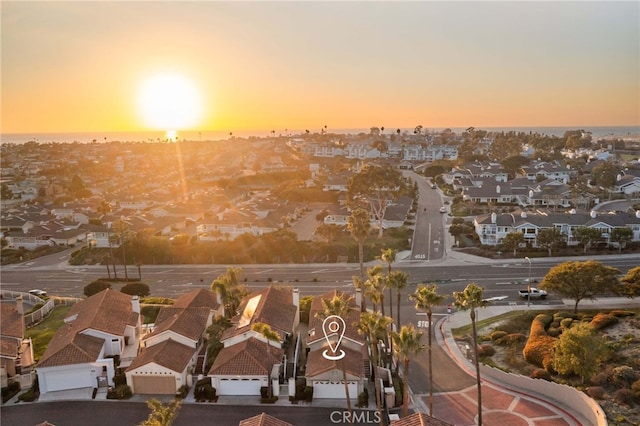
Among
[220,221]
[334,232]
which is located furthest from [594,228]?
[220,221]

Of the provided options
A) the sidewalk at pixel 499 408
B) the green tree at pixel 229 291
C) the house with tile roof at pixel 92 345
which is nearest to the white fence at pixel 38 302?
the house with tile roof at pixel 92 345

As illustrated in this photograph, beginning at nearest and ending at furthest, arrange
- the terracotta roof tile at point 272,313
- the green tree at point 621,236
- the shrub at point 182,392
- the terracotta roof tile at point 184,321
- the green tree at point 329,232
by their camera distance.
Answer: the shrub at point 182,392 < the terracotta roof tile at point 184,321 < the terracotta roof tile at point 272,313 < the green tree at point 621,236 < the green tree at point 329,232

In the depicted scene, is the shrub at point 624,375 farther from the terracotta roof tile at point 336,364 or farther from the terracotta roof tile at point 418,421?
the terracotta roof tile at point 336,364

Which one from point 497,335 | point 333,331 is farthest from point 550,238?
point 333,331

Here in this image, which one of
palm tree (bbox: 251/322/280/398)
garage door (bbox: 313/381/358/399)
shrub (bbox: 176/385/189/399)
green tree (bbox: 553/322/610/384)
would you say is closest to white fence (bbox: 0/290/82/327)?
A: shrub (bbox: 176/385/189/399)

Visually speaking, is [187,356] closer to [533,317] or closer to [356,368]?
[356,368]
